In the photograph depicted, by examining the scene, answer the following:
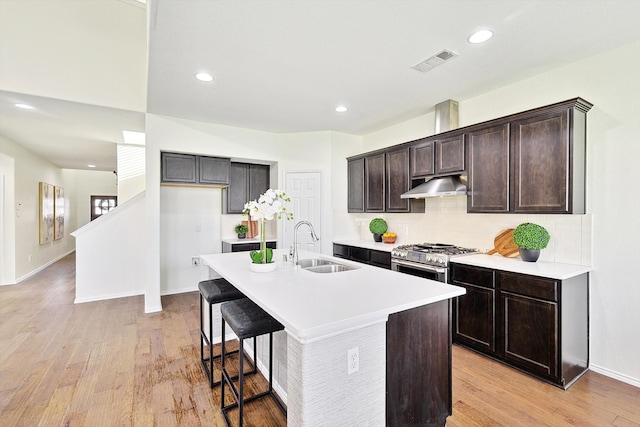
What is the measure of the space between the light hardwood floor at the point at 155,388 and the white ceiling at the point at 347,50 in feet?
8.75

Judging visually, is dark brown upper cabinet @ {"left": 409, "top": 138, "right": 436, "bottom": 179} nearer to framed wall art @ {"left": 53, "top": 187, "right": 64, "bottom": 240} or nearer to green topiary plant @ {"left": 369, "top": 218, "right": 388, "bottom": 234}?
green topiary plant @ {"left": 369, "top": 218, "right": 388, "bottom": 234}

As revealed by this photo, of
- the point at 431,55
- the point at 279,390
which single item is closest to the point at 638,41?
the point at 431,55

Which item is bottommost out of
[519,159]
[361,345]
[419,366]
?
[419,366]

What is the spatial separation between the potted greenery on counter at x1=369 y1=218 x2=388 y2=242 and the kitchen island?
2.39 meters

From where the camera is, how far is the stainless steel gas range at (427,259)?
3.07 m

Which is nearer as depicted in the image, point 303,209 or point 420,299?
point 420,299

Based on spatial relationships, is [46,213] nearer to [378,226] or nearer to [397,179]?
[378,226]

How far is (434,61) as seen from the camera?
2.66m

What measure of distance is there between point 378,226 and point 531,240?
2.16m

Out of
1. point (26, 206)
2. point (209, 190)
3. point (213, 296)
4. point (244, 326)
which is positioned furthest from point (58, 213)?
point (244, 326)

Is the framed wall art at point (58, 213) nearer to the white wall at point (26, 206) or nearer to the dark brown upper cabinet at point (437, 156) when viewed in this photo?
the white wall at point (26, 206)

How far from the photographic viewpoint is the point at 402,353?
1.71 meters

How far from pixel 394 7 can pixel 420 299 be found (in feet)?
5.95

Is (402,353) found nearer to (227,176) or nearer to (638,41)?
(638,41)
